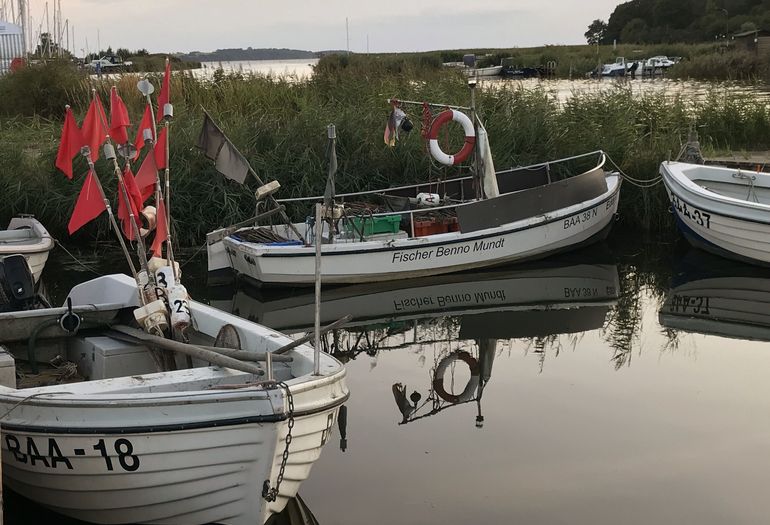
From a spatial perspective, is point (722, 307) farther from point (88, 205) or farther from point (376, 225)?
point (88, 205)

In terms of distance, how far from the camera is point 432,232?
1227cm

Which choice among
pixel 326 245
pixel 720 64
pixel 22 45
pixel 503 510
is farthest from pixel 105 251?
pixel 720 64

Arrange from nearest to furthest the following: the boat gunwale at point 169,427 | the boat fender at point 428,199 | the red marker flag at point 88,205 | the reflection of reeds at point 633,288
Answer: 1. the boat gunwale at point 169,427
2. the red marker flag at point 88,205
3. the reflection of reeds at point 633,288
4. the boat fender at point 428,199

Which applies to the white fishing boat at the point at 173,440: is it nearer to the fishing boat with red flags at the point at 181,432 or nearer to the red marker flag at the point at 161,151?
the fishing boat with red flags at the point at 181,432

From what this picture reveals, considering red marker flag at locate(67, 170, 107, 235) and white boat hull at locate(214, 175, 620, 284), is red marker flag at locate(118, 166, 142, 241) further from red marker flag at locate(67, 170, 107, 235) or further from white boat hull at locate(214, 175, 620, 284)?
white boat hull at locate(214, 175, 620, 284)

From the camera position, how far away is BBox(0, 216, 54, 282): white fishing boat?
1123cm

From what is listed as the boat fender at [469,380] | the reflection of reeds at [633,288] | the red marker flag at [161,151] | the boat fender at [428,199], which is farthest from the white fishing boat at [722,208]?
the red marker flag at [161,151]

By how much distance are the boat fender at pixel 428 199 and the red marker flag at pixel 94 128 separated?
6.15m

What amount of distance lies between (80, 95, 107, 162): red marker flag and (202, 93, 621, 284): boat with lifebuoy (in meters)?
4.32

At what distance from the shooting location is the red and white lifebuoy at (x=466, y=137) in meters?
12.2

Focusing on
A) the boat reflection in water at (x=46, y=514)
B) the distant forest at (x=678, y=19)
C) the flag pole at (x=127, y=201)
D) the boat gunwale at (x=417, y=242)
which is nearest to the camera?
the boat reflection in water at (x=46, y=514)

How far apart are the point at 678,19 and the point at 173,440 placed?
8703 centimetres

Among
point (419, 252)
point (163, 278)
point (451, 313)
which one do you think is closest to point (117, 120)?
point (163, 278)

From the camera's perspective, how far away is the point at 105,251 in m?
13.8
